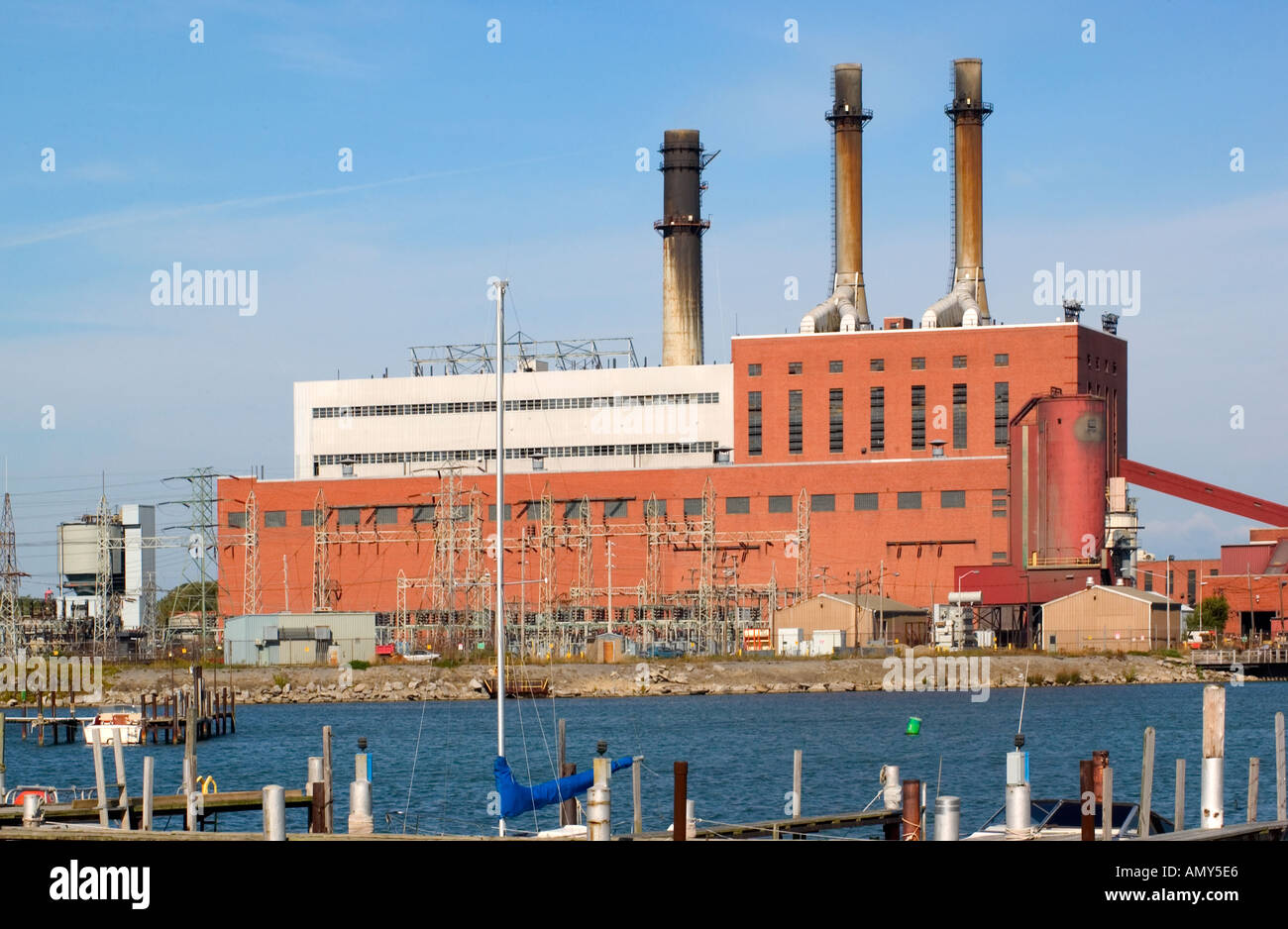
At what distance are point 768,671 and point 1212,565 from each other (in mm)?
69743

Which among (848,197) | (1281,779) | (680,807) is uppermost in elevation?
(848,197)

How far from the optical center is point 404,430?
138 meters

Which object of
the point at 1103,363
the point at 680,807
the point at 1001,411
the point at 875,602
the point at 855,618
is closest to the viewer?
the point at 680,807

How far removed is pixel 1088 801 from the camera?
80.9ft

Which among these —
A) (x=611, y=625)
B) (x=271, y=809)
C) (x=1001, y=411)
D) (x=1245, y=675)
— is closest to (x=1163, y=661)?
(x=1245, y=675)

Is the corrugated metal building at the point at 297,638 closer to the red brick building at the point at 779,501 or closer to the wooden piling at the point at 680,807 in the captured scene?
the red brick building at the point at 779,501

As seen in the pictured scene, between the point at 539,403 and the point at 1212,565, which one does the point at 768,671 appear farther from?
the point at 1212,565

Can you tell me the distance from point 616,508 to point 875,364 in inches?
862

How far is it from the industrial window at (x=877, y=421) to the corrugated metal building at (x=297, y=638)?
38428 mm

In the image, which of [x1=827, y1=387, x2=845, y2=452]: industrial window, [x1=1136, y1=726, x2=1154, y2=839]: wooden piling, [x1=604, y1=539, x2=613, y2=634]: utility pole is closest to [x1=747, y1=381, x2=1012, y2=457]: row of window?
[x1=827, y1=387, x2=845, y2=452]: industrial window

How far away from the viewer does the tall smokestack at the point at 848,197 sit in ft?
434

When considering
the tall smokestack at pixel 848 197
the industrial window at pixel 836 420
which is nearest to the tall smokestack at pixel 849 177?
the tall smokestack at pixel 848 197

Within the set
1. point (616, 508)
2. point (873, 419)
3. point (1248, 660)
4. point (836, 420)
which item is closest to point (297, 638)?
point (616, 508)

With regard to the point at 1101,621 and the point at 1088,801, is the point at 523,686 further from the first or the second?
the point at 1088,801
